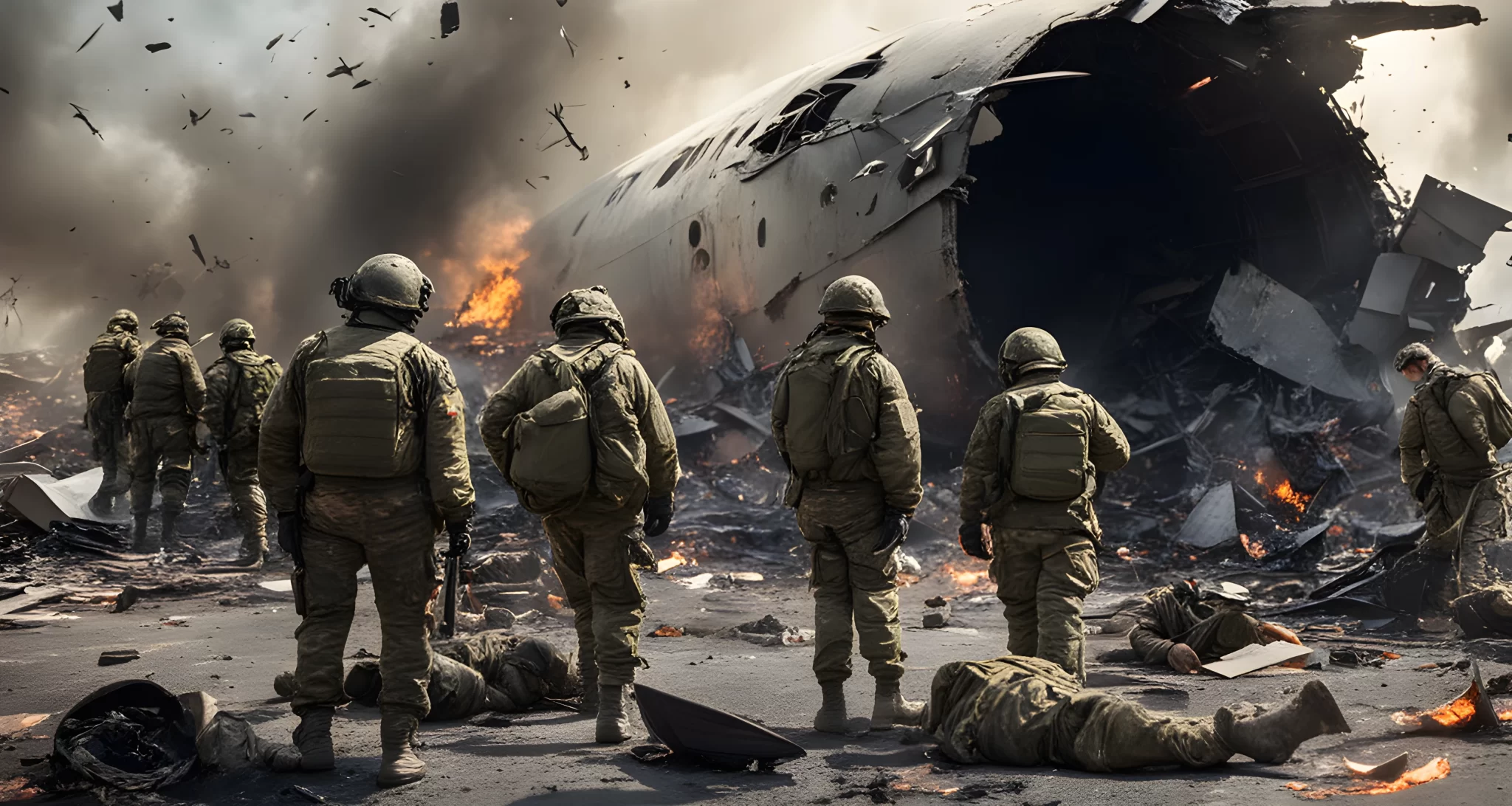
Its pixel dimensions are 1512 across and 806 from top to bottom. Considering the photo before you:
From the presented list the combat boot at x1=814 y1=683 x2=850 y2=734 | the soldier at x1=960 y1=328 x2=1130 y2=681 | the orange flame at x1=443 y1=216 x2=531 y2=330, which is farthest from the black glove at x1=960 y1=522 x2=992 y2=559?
the orange flame at x1=443 y1=216 x2=531 y2=330

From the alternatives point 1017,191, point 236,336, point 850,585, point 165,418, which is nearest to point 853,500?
point 850,585

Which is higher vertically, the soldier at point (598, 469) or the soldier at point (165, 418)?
the soldier at point (165, 418)

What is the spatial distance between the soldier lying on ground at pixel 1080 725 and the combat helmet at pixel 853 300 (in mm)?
1498

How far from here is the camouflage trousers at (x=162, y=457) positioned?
9367 millimetres

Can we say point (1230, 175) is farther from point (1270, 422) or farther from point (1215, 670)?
point (1215, 670)

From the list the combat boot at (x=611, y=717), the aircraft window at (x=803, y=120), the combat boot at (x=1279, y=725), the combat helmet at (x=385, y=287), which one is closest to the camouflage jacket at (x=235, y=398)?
the aircraft window at (x=803, y=120)

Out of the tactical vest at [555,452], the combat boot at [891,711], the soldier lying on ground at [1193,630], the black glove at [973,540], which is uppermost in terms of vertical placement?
the tactical vest at [555,452]

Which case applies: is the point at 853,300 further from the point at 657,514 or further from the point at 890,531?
the point at 657,514

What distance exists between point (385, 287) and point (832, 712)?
2297mm

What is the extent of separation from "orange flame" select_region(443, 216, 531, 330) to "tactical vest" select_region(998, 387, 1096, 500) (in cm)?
1354

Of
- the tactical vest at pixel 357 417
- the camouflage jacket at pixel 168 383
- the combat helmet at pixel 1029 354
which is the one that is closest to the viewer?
the tactical vest at pixel 357 417

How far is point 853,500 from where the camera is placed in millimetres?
4242

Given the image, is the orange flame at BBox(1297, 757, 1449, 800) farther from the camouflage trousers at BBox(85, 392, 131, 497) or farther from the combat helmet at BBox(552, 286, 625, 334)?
the camouflage trousers at BBox(85, 392, 131, 497)

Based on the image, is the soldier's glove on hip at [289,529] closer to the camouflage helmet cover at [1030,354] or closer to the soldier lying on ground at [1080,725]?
the soldier lying on ground at [1080,725]
